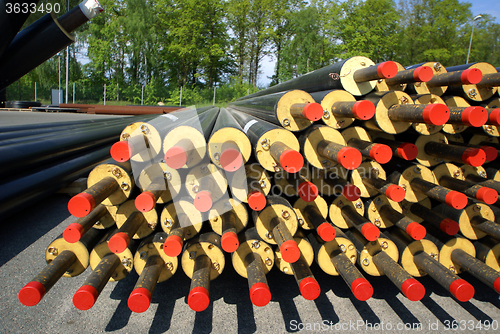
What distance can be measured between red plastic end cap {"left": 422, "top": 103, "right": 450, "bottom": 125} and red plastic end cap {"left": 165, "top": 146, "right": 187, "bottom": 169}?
150cm

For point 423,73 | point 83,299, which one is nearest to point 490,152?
point 423,73

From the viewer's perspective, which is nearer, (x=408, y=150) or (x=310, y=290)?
(x=310, y=290)

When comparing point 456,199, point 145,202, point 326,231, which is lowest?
point 326,231

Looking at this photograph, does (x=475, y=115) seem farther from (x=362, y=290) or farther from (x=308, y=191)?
(x=362, y=290)

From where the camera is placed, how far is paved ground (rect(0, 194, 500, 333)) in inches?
79.9

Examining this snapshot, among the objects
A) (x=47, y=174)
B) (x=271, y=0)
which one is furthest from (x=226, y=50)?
(x=47, y=174)

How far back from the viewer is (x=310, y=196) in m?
2.04

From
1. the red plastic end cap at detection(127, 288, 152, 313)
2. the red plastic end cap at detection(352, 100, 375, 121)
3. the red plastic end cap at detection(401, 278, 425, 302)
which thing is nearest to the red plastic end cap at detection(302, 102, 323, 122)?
the red plastic end cap at detection(352, 100, 375, 121)

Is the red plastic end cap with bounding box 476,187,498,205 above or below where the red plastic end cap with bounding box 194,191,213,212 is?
above

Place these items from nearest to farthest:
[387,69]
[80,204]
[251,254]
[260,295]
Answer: [80,204] < [260,295] < [387,69] < [251,254]

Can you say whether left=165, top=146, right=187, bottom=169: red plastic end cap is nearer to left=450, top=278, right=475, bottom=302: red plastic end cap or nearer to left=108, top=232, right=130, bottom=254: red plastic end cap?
left=108, top=232, right=130, bottom=254: red plastic end cap

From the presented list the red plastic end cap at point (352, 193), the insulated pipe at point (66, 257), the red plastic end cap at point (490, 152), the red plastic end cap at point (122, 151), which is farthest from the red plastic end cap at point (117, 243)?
the red plastic end cap at point (490, 152)

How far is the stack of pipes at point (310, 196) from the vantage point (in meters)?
1.86

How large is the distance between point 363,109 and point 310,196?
68 cm
